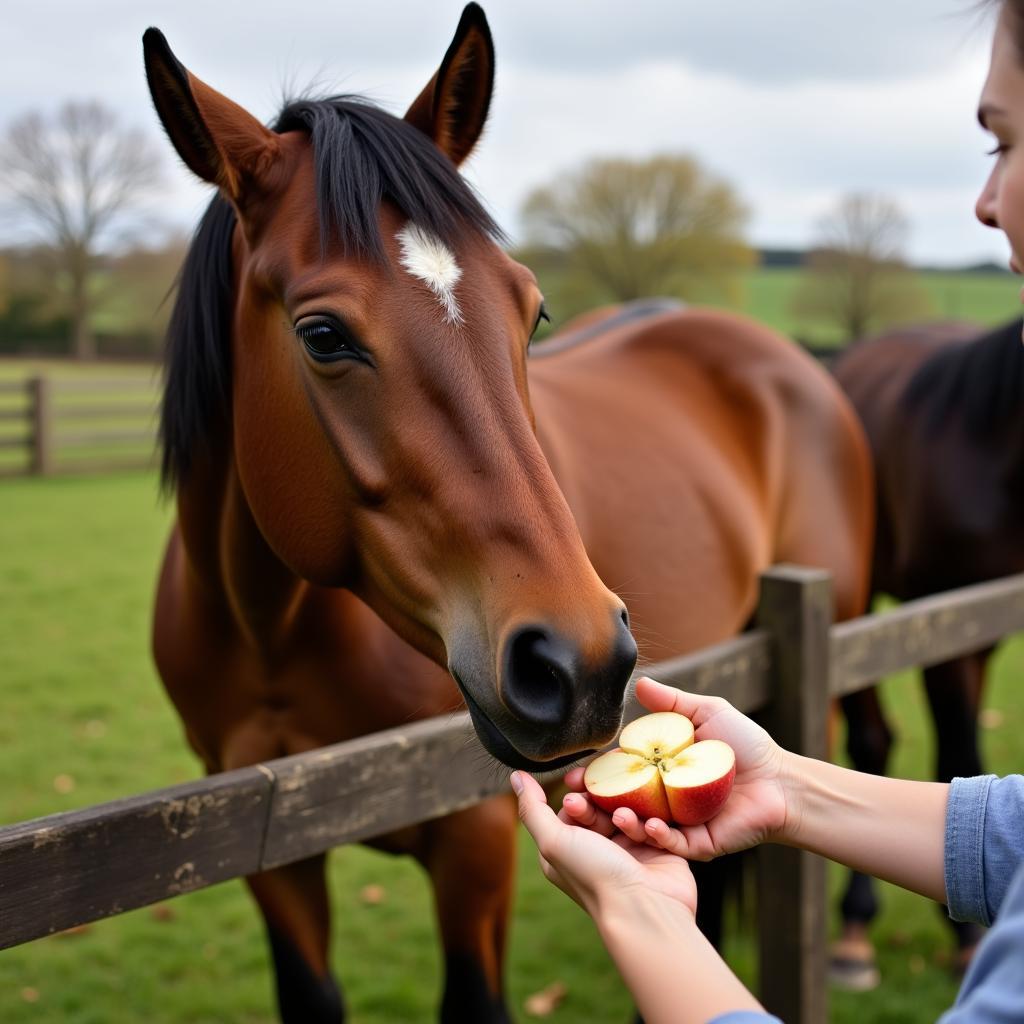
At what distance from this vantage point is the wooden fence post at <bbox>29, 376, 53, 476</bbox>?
14734 mm

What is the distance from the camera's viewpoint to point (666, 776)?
1.26 m

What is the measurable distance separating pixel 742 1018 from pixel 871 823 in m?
0.51

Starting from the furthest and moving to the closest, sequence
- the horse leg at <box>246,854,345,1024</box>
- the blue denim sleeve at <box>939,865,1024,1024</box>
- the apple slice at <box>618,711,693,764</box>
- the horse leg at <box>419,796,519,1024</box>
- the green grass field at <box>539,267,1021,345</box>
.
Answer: the green grass field at <box>539,267,1021,345</box> → the horse leg at <box>246,854,345,1024</box> → the horse leg at <box>419,796,519,1024</box> → the apple slice at <box>618,711,693,764</box> → the blue denim sleeve at <box>939,865,1024,1024</box>

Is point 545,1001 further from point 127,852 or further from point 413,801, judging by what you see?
point 127,852

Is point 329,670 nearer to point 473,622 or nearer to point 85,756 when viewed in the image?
point 473,622

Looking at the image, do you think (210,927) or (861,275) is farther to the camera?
(861,275)

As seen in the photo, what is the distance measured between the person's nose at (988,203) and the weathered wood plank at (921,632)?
1.65m

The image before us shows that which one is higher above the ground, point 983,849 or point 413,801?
point 983,849

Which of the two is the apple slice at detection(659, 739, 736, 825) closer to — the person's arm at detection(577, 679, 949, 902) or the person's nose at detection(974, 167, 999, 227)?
the person's arm at detection(577, 679, 949, 902)

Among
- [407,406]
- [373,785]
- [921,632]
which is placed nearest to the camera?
[407,406]

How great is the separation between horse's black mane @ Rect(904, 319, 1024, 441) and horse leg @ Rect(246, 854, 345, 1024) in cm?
359

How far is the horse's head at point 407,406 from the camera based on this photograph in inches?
53.2

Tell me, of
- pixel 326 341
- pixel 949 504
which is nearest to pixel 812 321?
pixel 949 504

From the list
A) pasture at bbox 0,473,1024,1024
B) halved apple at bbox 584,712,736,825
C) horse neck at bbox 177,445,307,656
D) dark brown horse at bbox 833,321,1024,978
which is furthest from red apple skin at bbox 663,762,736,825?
dark brown horse at bbox 833,321,1024,978
